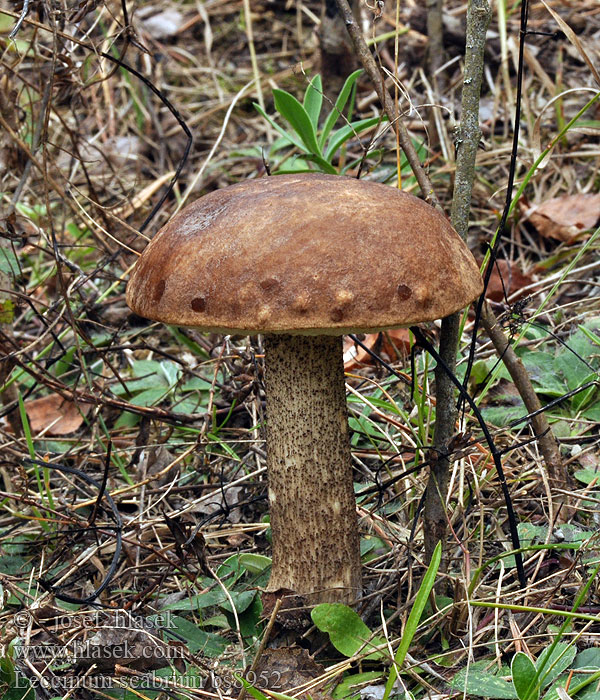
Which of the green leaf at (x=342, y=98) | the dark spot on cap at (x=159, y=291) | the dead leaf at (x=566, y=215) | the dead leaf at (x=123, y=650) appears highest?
the green leaf at (x=342, y=98)

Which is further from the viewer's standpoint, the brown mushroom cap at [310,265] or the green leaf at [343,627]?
the green leaf at [343,627]

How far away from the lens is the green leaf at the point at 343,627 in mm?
1557

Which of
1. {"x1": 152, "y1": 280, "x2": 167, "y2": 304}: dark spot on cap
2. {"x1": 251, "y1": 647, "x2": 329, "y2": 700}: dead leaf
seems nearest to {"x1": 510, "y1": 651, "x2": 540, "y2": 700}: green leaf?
{"x1": 251, "y1": 647, "x2": 329, "y2": 700}: dead leaf

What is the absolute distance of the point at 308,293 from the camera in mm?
1255

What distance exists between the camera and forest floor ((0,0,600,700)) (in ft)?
5.00

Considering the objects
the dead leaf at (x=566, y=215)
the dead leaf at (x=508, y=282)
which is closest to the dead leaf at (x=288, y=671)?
the dead leaf at (x=508, y=282)

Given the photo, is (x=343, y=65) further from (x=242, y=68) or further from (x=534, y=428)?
(x=534, y=428)

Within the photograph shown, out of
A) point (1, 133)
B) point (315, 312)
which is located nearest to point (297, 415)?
point (315, 312)

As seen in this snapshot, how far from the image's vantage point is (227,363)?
2.42 metres

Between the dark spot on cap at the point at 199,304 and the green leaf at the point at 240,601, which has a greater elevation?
the dark spot on cap at the point at 199,304

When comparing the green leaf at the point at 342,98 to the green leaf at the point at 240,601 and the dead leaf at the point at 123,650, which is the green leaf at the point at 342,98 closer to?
the green leaf at the point at 240,601

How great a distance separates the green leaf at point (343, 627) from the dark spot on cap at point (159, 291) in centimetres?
76

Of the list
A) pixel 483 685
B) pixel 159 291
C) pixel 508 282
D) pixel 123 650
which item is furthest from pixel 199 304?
pixel 508 282

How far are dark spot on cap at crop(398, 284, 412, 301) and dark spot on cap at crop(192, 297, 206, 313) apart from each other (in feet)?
1.17
